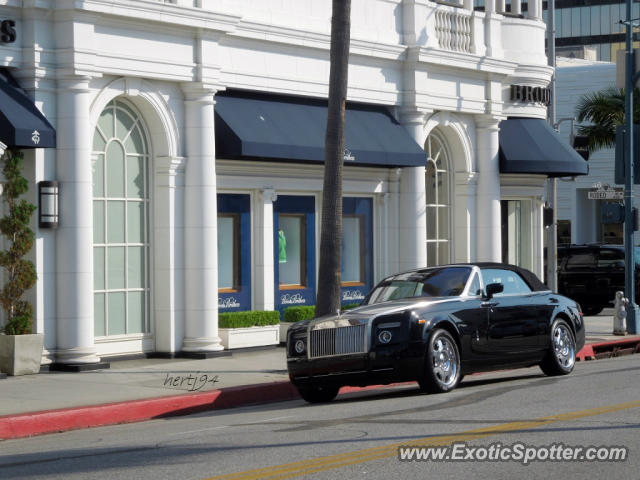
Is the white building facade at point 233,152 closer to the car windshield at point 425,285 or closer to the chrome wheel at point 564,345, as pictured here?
the car windshield at point 425,285

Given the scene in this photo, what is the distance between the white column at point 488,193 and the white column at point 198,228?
28.3ft

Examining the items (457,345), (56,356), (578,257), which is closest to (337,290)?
(457,345)

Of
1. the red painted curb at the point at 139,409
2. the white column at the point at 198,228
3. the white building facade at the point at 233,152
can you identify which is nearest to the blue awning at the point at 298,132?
the white building facade at the point at 233,152

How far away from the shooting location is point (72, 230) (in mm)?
18359

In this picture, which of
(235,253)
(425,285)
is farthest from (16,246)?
(425,285)

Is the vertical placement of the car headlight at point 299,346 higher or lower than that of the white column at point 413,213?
lower

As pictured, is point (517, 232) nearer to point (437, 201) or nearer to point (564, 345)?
point (437, 201)

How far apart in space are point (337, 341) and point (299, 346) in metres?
0.55

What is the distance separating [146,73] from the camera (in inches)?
771

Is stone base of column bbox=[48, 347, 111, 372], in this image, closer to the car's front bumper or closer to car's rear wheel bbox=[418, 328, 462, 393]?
the car's front bumper

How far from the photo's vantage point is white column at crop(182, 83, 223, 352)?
20375 mm

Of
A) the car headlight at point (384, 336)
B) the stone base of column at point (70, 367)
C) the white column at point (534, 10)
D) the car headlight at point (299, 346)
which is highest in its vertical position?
the white column at point (534, 10)

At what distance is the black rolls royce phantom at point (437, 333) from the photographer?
14508 millimetres

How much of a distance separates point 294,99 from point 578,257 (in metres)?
12.5
